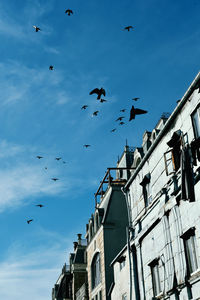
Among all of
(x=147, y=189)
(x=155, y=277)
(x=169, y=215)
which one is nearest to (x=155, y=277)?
(x=155, y=277)

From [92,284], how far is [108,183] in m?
8.56

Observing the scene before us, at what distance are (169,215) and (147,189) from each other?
3.79 m

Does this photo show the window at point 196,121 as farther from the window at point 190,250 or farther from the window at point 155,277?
the window at point 155,277

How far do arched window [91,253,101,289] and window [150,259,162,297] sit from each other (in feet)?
39.9

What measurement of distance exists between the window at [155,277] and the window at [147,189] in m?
3.31

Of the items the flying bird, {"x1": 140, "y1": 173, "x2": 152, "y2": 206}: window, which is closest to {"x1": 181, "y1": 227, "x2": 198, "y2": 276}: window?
{"x1": 140, "y1": 173, "x2": 152, "y2": 206}: window

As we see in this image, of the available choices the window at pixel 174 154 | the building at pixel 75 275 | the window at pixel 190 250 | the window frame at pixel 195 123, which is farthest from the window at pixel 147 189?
the building at pixel 75 275

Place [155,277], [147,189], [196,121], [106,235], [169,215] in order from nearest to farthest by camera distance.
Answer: [196,121] < [169,215] < [155,277] < [147,189] < [106,235]

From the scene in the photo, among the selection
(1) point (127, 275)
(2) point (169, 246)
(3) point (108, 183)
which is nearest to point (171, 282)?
(2) point (169, 246)

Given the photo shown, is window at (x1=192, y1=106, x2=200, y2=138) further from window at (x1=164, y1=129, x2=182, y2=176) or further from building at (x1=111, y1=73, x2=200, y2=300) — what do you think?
window at (x1=164, y1=129, x2=182, y2=176)

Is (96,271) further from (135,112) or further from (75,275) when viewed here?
(135,112)

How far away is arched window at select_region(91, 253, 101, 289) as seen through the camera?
101 feet

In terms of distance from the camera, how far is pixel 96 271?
31.5 m

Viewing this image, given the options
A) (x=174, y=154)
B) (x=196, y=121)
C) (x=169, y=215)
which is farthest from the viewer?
(x=174, y=154)
